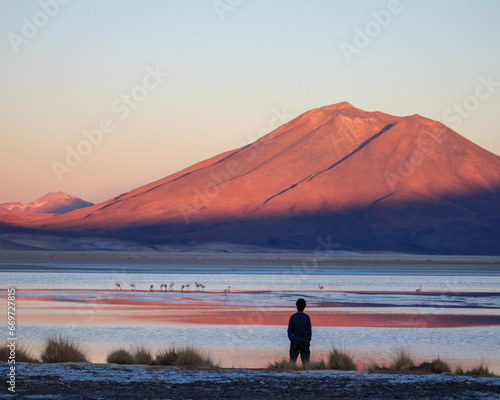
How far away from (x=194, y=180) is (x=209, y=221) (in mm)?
22538

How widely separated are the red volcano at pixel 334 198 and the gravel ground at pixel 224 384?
373 ft

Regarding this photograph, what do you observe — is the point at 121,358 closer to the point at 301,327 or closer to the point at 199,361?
the point at 199,361

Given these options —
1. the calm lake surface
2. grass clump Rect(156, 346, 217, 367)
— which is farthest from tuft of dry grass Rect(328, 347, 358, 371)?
grass clump Rect(156, 346, 217, 367)

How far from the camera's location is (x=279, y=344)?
16.5 m

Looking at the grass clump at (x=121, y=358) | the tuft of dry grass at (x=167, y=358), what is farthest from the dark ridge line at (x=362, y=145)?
the grass clump at (x=121, y=358)

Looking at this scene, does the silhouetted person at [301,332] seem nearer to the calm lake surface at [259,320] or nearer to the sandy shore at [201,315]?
the calm lake surface at [259,320]

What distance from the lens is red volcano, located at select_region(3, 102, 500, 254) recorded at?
131 metres

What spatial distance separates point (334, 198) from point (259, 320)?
409ft

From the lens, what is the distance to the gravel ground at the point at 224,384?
9180 mm

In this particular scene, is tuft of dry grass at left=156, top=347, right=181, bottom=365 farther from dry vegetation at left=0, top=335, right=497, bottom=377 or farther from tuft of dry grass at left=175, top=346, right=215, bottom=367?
tuft of dry grass at left=175, top=346, right=215, bottom=367

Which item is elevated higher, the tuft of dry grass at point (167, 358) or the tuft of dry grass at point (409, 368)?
the tuft of dry grass at point (167, 358)

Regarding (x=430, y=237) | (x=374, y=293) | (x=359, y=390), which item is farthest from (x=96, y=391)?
(x=430, y=237)

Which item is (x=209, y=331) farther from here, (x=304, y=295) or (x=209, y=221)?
(x=209, y=221)

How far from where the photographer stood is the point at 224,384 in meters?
10.0
